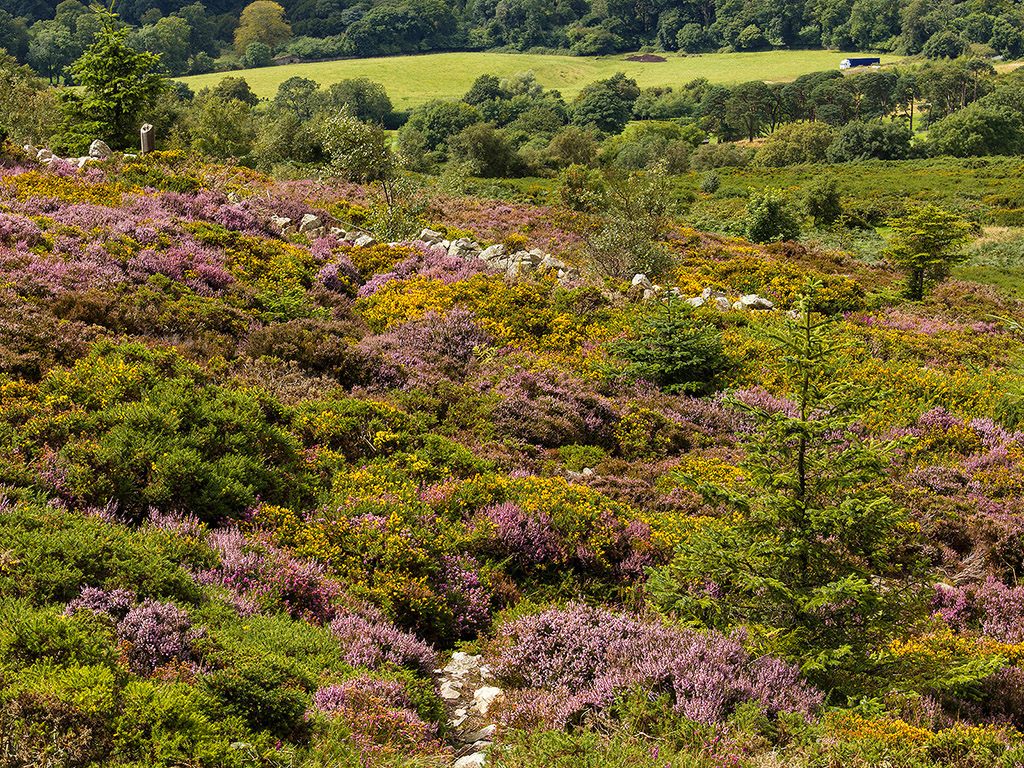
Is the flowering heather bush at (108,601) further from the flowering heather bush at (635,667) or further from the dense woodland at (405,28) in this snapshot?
the dense woodland at (405,28)

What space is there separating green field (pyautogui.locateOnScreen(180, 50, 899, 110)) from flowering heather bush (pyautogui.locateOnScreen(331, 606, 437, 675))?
433 ft

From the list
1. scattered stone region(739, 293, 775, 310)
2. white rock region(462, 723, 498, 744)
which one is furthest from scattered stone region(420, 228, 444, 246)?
white rock region(462, 723, 498, 744)

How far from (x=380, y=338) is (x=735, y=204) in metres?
52.3

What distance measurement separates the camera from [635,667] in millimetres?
5492

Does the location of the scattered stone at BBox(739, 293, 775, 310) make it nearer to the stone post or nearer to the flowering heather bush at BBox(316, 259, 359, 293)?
the flowering heather bush at BBox(316, 259, 359, 293)

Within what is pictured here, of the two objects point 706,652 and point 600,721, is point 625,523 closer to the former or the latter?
point 706,652

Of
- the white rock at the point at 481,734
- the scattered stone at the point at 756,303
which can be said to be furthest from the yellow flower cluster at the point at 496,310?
the white rock at the point at 481,734

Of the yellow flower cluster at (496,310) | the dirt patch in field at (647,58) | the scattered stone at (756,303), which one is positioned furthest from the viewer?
the dirt patch in field at (647,58)

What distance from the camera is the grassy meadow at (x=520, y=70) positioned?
451ft

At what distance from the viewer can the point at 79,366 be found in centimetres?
824

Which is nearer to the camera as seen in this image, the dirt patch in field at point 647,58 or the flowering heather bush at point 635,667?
the flowering heather bush at point 635,667

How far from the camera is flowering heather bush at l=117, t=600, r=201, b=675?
4594mm

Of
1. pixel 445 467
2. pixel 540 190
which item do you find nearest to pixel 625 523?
pixel 445 467

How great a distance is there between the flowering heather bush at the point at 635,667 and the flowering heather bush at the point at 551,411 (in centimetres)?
523
